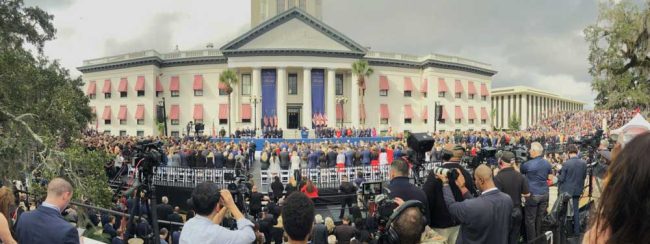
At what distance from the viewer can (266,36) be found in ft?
154

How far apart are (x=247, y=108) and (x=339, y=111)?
10.6 m

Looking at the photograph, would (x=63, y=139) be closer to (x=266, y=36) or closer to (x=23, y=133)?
(x=23, y=133)

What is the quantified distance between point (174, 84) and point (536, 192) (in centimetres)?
4844

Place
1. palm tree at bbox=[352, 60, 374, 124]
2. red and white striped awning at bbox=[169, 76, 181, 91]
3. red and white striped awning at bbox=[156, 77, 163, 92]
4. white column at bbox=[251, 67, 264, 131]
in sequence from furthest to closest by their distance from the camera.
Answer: red and white striped awning at bbox=[156, 77, 163, 92]
red and white striped awning at bbox=[169, 76, 181, 91]
palm tree at bbox=[352, 60, 374, 124]
white column at bbox=[251, 67, 264, 131]

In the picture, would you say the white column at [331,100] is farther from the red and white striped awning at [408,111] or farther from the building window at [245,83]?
the red and white striped awning at [408,111]

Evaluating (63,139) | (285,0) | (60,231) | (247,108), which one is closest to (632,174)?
(60,231)

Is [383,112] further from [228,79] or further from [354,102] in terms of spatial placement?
[228,79]

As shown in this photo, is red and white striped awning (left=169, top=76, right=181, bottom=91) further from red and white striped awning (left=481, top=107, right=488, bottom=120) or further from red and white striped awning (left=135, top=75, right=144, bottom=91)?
red and white striped awning (left=481, top=107, right=488, bottom=120)

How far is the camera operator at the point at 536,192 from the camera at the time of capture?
6.48m

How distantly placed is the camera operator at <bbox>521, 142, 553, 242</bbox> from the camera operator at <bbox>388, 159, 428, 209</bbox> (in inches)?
119

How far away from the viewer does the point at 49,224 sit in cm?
345

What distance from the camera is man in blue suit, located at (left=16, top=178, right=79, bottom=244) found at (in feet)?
11.3

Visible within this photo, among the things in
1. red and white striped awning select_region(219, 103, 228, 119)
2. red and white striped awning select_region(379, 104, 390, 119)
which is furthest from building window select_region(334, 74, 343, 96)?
red and white striped awning select_region(219, 103, 228, 119)

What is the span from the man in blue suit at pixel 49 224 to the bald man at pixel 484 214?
11.1 feet
